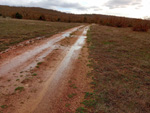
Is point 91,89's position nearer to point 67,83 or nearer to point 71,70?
point 67,83

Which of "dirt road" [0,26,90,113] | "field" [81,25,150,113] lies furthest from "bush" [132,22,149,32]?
"dirt road" [0,26,90,113]

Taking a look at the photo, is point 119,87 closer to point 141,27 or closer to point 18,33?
point 18,33

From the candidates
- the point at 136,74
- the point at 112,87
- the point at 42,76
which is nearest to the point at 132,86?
the point at 112,87

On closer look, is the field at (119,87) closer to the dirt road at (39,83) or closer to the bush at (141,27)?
the dirt road at (39,83)

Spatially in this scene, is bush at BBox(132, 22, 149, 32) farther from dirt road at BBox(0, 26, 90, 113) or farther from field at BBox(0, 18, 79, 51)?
dirt road at BBox(0, 26, 90, 113)

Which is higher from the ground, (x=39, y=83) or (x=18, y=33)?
(x=18, y=33)

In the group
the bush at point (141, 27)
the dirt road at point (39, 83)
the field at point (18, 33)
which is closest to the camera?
the dirt road at point (39, 83)

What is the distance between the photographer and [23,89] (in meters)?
3.83

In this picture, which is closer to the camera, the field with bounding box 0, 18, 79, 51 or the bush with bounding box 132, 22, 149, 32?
the field with bounding box 0, 18, 79, 51

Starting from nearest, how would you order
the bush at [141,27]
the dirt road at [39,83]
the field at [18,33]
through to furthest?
the dirt road at [39,83] < the field at [18,33] < the bush at [141,27]

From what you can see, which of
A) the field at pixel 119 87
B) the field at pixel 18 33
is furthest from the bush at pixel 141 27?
the field at pixel 119 87

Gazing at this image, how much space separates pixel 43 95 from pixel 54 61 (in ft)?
9.25

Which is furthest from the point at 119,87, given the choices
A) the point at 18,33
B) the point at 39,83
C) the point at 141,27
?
the point at 141,27

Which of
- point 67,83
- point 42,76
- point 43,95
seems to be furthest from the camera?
point 42,76
